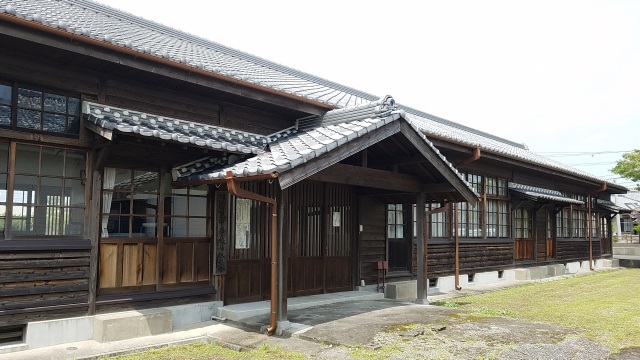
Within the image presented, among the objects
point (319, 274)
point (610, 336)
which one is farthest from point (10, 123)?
point (610, 336)

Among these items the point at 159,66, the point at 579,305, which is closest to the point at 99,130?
the point at 159,66

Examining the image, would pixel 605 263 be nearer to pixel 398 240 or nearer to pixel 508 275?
pixel 508 275

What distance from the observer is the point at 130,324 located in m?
6.52

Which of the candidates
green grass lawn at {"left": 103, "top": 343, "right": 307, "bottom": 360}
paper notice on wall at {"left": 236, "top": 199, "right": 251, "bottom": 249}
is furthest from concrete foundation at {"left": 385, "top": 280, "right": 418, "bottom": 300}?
green grass lawn at {"left": 103, "top": 343, "right": 307, "bottom": 360}

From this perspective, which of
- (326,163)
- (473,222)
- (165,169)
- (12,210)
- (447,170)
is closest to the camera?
(12,210)

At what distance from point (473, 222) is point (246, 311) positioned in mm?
8598

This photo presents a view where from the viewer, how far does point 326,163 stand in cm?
679

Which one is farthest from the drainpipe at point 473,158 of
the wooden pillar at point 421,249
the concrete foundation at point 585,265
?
the concrete foundation at point 585,265

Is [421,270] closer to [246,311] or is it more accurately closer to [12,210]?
[246,311]

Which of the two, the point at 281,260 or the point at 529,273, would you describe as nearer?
the point at 281,260

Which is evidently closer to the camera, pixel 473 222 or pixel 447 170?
pixel 447 170

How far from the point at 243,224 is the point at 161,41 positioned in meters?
3.87

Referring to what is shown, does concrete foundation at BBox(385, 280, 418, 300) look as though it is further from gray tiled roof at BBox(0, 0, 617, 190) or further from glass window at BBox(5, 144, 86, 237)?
glass window at BBox(5, 144, 86, 237)

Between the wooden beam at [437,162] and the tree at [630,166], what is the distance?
33.7 meters
